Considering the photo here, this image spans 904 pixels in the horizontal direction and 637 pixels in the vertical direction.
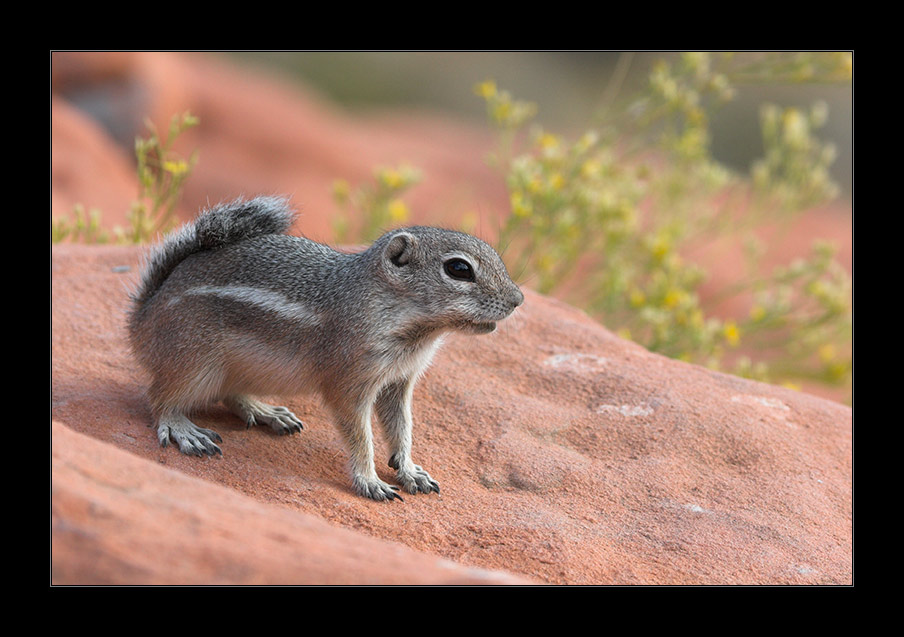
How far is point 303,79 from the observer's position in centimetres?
2367

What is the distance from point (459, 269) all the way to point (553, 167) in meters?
3.17

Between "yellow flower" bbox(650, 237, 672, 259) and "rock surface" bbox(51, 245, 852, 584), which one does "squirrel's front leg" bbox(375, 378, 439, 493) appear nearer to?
"rock surface" bbox(51, 245, 852, 584)

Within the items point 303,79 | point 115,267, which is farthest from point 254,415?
point 303,79

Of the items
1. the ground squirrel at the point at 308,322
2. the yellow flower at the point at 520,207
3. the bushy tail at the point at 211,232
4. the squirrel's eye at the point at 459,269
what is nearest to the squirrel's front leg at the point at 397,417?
the ground squirrel at the point at 308,322

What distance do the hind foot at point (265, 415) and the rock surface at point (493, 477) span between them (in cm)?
11

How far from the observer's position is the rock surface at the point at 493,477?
8.93 feet

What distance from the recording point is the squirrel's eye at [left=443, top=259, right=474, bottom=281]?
14.3ft

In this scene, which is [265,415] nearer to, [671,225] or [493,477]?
[493,477]

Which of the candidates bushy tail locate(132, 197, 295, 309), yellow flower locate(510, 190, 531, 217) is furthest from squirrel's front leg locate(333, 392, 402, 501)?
yellow flower locate(510, 190, 531, 217)

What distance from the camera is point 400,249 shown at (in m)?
4.45

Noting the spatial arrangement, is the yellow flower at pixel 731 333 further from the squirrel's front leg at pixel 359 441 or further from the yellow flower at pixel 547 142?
the squirrel's front leg at pixel 359 441

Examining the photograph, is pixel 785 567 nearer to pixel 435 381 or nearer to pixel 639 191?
pixel 435 381

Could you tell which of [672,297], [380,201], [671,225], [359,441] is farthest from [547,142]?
[359,441]

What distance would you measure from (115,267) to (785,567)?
4718mm
